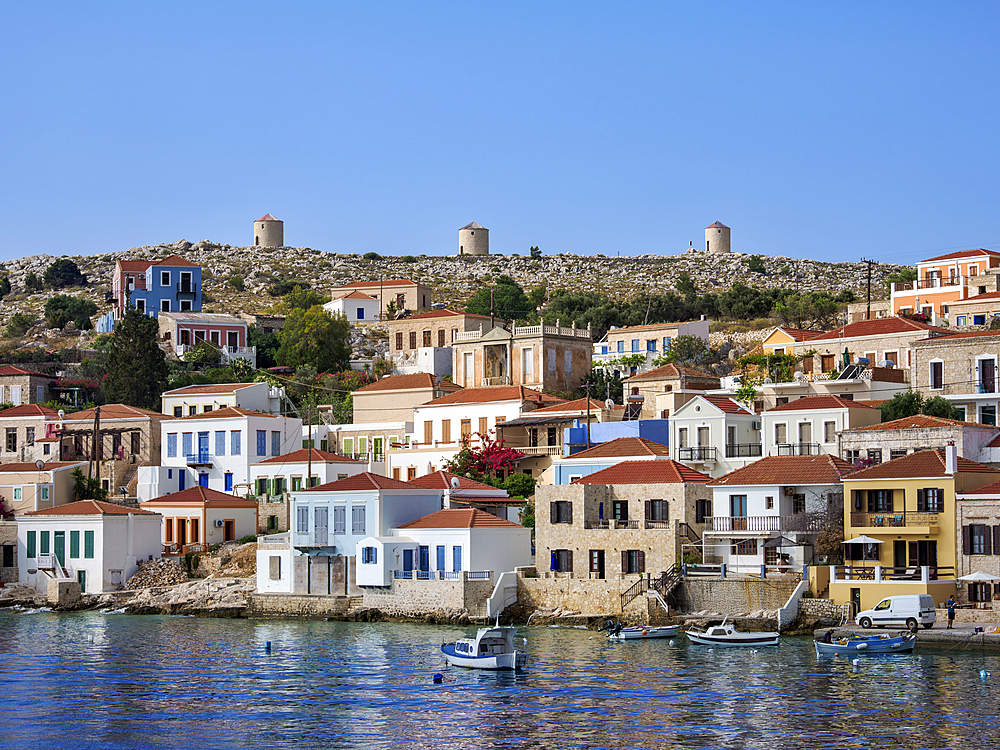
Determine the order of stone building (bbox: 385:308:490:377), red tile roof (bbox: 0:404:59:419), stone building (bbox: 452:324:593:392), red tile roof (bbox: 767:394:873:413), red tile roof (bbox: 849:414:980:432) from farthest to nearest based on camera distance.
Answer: stone building (bbox: 385:308:490:377) < red tile roof (bbox: 0:404:59:419) < stone building (bbox: 452:324:593:392) < red tile roof (bbox: 767:394:873:413) < red tile roof (bbox: 849:414:980:432)

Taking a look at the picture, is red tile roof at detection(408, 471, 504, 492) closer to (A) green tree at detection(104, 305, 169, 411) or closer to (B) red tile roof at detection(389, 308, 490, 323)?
(B) red tile roof at detection(389, 308, 490, 323)

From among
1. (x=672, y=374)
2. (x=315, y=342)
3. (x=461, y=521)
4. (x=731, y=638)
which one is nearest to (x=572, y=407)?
(x=672, y=374)

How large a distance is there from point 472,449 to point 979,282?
38.7m

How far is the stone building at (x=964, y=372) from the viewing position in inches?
2486

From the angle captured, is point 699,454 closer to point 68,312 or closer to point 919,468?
point 919,468

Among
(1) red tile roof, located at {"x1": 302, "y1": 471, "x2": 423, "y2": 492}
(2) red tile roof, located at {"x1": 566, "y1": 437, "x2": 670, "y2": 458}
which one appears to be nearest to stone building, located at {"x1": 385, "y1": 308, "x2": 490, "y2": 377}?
(2) red tile roof, located at {"x1": 566, "y1": 437, "x2": 670, "y2": 458}

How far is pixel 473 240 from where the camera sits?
566 feet

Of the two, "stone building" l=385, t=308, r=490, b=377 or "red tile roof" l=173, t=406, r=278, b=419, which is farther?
"stone building" l=385, t=308, r=490, b=377

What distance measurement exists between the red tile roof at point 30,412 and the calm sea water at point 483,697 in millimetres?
36469

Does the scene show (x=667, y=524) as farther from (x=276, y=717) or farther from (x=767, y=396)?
(x=276, y=717)

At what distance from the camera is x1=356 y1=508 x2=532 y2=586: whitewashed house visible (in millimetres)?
56594

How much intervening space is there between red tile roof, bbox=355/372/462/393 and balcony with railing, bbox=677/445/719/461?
72.3ft

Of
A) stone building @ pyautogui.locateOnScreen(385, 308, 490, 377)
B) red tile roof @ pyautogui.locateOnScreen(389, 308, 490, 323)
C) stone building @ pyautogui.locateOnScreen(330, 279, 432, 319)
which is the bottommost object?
stone building @ pyautogui.locateOnScreen(385, 308, 490, 377)

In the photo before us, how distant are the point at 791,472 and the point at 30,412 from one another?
2051 inches
